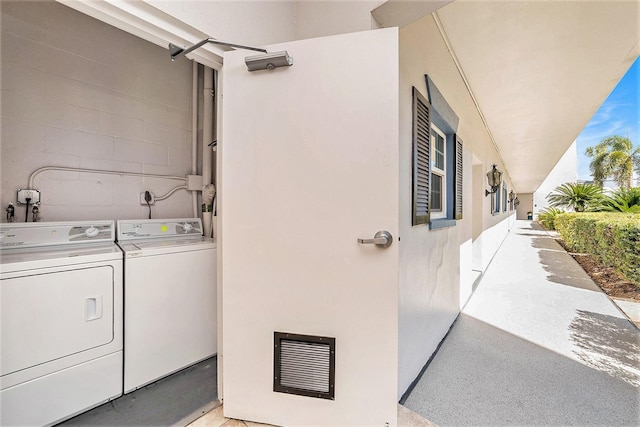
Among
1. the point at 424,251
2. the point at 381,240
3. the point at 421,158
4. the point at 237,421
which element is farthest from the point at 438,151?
the point at 237,421

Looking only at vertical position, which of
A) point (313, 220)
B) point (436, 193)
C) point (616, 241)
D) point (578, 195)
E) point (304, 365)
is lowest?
point (304, 365)

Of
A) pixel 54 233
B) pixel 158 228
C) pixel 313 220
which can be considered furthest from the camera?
pixel 158 228

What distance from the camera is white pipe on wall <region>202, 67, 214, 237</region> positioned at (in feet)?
9.32

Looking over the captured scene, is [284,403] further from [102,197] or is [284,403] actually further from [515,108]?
[515,108]

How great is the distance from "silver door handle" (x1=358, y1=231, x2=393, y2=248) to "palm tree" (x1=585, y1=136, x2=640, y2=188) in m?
17.0

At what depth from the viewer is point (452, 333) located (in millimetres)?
2859

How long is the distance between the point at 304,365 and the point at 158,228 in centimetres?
187

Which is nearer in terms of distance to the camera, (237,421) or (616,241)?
(237,421)

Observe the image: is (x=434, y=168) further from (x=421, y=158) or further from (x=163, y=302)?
(x=163, y=302)

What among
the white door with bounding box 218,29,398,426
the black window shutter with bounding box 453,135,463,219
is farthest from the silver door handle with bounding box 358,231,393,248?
the black window shutter with bounding box 453,135,463,219

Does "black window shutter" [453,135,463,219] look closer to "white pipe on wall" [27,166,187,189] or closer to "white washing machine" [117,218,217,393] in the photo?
"white washing machine" [117,218,217,393]

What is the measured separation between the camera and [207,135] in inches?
113

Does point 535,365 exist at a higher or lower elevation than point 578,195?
lower

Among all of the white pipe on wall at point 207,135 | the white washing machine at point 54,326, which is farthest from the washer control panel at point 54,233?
the white pipe on wall at point 207,135
